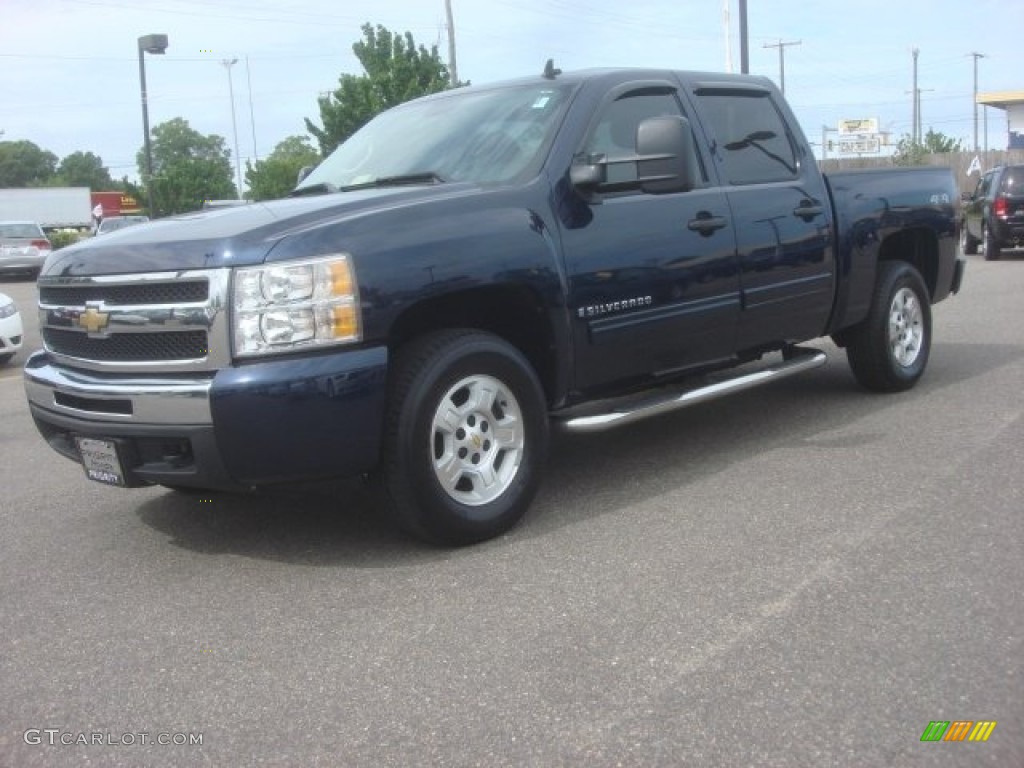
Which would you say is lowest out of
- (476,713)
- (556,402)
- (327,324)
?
(476,713)

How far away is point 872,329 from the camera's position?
688 cm

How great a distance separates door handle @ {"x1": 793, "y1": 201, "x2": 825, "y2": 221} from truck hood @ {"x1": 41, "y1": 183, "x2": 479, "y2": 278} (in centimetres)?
221

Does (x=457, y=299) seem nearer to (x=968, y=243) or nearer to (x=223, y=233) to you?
(x=223, y=233)

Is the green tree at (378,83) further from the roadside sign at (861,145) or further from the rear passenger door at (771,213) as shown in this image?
the roadside sign at (861,145)

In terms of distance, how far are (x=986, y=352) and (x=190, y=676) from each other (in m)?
7.30

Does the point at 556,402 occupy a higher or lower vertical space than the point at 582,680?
higher

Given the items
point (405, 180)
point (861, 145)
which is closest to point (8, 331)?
point (405, 180)

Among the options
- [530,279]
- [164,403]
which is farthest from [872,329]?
[164,403]

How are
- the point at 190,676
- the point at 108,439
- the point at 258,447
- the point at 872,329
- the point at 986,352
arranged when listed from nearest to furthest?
the point at 190,676 → the point at 258,447 → the point at 108,439 → the point at 872,329 → the point at 986,352

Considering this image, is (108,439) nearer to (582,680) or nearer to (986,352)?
(582,680)

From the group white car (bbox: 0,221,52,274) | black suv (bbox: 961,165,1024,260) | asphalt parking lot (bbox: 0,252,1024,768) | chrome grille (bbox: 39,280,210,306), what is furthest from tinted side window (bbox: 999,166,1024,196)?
white car (bbox: 0,221,52,274)

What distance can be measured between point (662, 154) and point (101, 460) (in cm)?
270

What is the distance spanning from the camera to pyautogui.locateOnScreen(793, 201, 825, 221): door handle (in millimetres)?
6094

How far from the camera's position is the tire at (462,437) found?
4.19 m
